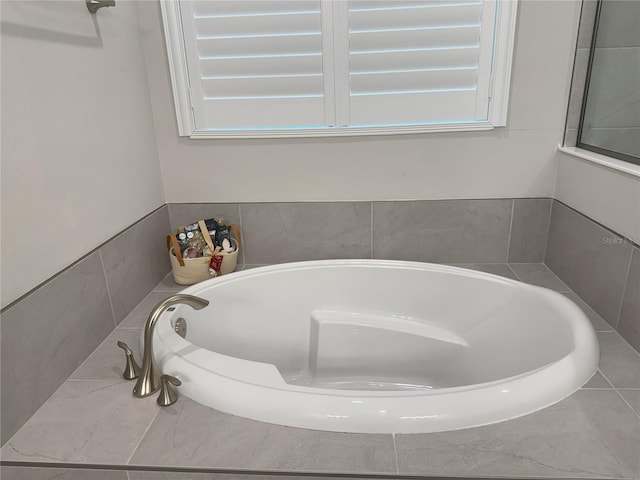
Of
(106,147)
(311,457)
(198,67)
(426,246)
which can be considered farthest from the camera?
(426,246)

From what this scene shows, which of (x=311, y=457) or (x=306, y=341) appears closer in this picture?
(x=311, y=457)

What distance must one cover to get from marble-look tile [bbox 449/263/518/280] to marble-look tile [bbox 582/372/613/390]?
616 millimetres

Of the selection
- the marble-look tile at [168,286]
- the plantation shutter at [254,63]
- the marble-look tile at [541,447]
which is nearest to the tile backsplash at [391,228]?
the marble-look tile at [168,286]

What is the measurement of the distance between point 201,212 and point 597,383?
1.49 m

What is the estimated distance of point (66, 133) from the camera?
49.0 inches

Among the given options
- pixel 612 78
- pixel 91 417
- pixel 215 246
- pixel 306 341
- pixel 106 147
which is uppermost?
pixel 612 78

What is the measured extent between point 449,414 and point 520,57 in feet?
4.28

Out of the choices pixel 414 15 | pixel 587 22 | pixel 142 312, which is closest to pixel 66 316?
pixel 142 312

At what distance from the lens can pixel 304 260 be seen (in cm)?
193

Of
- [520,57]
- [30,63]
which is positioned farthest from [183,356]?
[520,57]

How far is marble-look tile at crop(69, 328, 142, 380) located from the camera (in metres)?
1.21

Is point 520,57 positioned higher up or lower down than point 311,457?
higher up

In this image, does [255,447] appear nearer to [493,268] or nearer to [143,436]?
[143,436]

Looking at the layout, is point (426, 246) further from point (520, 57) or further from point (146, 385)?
point (146, 385)
